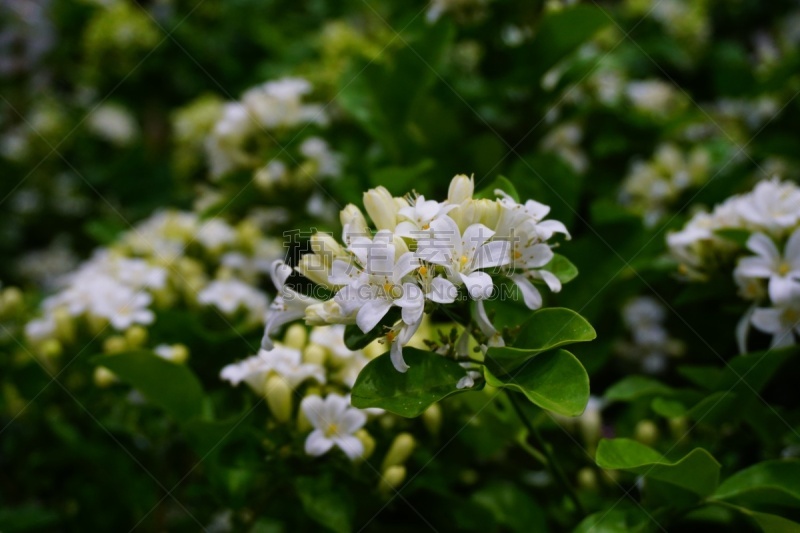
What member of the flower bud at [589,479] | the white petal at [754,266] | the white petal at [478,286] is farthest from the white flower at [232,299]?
the white petal at [754,266]

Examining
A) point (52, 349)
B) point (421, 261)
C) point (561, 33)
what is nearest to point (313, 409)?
point (421, 261)

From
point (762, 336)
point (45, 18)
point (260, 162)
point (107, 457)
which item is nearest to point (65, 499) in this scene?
point (107, 457)

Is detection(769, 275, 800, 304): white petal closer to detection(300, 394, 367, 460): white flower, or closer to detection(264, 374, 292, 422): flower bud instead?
detection(300, 394, 367, 460): white flower

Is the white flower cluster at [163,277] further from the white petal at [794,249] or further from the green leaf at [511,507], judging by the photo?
the white petal at [794,249]

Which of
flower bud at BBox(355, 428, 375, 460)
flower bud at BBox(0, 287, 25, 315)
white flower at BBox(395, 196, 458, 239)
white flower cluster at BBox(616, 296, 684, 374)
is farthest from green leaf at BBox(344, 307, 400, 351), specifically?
flower bud at BBox(0, 287, 25, 315)

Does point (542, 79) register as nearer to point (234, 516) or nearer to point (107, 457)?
point (234, 516)
